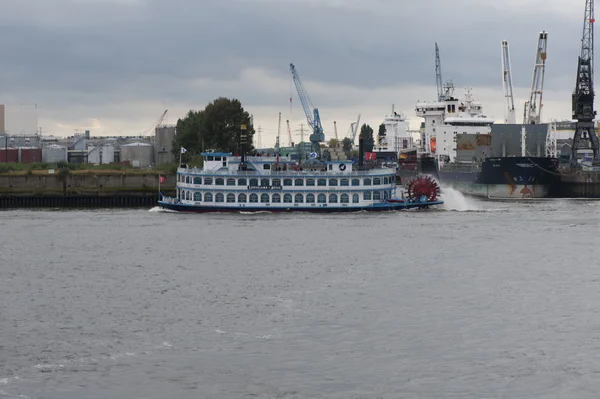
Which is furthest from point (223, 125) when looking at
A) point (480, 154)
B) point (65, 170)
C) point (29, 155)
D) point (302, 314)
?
point (302, 314)

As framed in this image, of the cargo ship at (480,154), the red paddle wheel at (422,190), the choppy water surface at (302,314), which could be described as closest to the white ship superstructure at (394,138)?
the cargo ship at (480,154)

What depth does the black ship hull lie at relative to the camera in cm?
11344

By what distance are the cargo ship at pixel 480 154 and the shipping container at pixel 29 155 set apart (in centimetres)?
6557

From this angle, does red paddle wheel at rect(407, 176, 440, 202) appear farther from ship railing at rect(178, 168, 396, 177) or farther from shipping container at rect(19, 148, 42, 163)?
shipping container at rect(19, 148, 42, 163)

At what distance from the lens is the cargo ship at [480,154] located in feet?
375

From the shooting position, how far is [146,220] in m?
86.3

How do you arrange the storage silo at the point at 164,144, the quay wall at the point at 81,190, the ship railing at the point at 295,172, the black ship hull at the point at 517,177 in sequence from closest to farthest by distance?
1. the ship railing at the point at 295,172
2. the black ship hull at the point at 517,177
3. the quay wall at the point at 81,190
4. the storage silo at the point at 164,144

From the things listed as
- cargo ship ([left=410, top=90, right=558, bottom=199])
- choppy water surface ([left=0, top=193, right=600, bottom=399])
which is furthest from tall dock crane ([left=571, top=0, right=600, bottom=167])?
choppy water surface ([left=0, top=193, right=600, bottom=399])

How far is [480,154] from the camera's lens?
142000mm

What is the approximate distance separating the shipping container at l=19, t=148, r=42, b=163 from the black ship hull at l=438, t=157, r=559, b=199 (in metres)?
86.9

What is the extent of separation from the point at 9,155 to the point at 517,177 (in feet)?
314

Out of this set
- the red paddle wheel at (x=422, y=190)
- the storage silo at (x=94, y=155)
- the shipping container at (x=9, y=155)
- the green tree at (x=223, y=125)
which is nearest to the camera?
the red paddle wheel at (x=422, y=190)

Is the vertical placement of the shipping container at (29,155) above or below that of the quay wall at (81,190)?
above

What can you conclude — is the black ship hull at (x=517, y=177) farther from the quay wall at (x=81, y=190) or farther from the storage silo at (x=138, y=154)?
the storage silo at (x=138, y=154)
